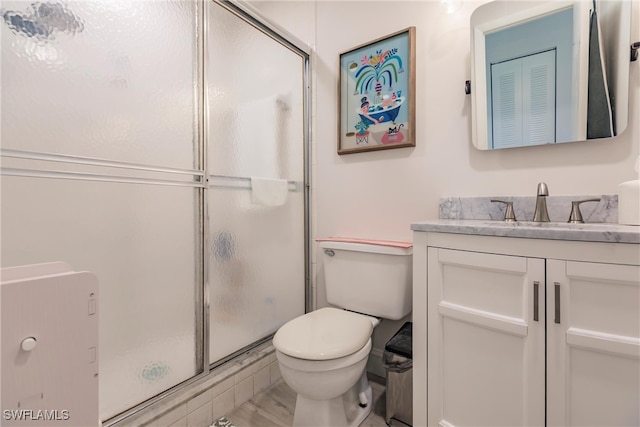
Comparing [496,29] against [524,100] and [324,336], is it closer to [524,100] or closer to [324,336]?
[524,100]

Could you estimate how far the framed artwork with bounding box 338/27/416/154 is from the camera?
1508 mm

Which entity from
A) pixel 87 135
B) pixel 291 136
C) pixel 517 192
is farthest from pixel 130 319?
pixel 517 192

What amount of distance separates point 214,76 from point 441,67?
106cm

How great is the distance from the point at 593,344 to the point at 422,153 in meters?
0.98

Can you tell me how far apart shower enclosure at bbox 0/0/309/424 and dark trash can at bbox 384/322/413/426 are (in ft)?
2.27

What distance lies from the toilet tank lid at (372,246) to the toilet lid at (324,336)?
1.01ft

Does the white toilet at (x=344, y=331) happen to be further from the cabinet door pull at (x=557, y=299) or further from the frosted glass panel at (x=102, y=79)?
the frosted glass panel at (x=102, y=79)

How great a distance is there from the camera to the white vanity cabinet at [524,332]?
74cm

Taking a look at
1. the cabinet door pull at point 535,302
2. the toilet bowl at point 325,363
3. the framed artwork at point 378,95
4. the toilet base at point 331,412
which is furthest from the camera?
the framed artwork at point 378,95

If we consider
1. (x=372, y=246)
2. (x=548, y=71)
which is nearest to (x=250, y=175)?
(x=372, y=246)

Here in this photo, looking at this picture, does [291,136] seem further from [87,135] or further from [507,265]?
[507,265]

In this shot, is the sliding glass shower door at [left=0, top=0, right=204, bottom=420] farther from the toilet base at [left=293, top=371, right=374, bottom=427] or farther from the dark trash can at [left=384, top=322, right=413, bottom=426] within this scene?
the dark trash can at [left=384, top=322, right=413, bottom=426]

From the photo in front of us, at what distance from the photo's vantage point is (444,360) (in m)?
1.00

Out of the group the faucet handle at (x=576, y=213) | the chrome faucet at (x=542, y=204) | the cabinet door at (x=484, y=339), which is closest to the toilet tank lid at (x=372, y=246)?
the cabinet door at (x=484, y=339)
